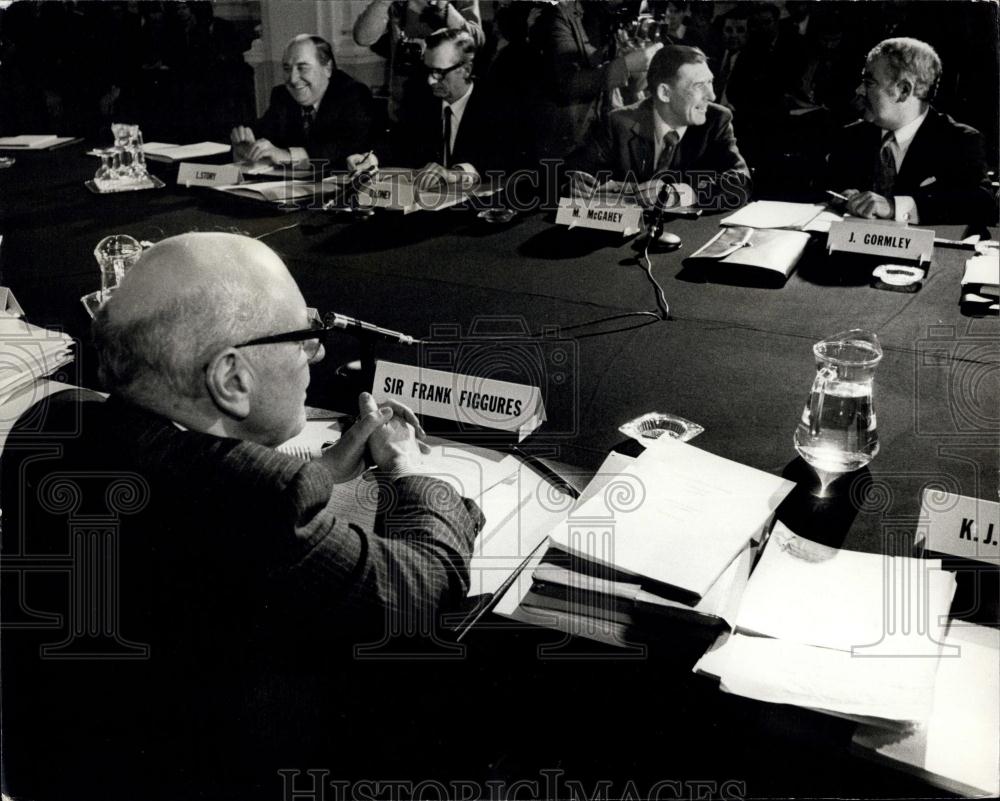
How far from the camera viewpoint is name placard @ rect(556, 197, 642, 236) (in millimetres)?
2109

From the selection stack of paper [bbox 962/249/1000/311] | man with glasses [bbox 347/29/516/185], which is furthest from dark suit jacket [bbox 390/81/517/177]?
stack of paper [bbox 962/249/1000/311]

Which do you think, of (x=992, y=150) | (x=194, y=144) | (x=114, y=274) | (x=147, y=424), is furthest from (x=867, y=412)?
(x=194, y=144)

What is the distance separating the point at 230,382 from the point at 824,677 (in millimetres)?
592

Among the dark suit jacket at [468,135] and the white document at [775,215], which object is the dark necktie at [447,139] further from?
the white document at [775,215]

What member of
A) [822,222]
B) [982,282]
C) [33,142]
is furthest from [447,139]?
[982,282]

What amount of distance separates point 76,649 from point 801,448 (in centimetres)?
82

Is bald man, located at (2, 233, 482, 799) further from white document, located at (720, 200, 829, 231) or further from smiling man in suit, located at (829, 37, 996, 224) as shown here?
smiling man in suit, located at (829, 37, 996, 224)

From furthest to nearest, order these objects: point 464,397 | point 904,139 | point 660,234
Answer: point 904,139 < point 660,234 < point 464,397

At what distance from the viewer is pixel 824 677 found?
71cm

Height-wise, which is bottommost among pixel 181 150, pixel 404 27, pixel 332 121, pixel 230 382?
pixel 230 382

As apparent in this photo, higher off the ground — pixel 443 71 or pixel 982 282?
pixel 443 71

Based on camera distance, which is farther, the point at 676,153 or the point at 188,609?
the point at 676,153

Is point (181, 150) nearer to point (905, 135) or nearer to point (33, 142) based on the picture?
point (33, 142)

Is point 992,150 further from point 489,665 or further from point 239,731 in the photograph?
point 239,731
